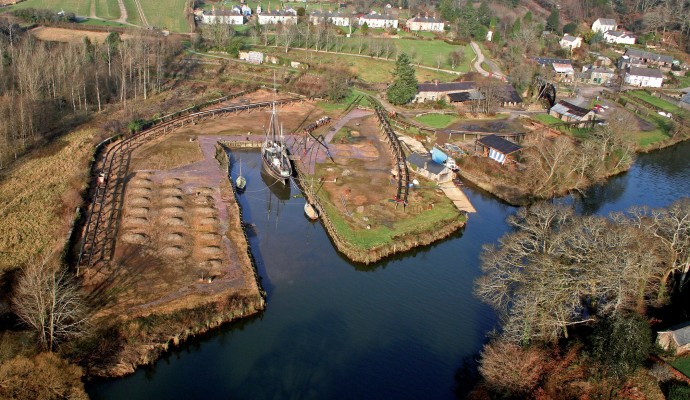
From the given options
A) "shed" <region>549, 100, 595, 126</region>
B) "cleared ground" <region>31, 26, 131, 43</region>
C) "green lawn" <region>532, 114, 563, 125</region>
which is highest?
"cleared ground" <region>31, 26, 131, 43</region>

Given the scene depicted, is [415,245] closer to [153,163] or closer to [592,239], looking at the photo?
[592,239]

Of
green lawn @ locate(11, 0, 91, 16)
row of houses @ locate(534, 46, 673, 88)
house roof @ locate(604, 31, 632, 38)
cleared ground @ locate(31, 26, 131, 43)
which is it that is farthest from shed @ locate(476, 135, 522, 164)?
green lawn @ locate(11, 0, 91, 16)

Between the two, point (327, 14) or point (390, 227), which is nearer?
point (390, 227)

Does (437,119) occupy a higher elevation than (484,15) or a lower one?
lower

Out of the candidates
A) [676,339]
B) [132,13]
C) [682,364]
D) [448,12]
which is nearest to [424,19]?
[448,12]

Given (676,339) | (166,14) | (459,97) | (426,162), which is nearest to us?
(676,339)

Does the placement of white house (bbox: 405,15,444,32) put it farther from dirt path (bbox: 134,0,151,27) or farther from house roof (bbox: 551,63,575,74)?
dirt path (bbox: 134,0,151,27)

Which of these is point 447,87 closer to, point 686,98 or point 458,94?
point 458,94
